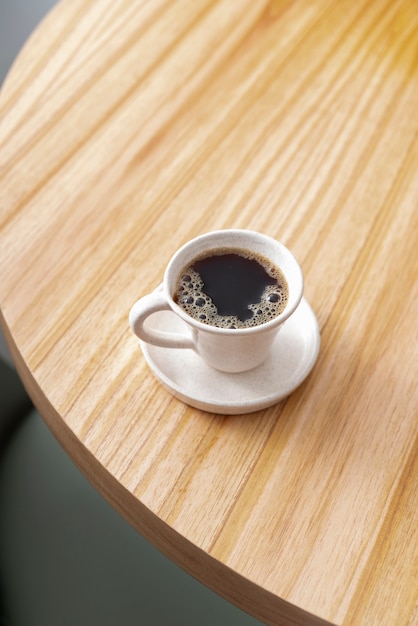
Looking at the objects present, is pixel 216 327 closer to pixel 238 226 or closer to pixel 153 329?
pixel 153 329

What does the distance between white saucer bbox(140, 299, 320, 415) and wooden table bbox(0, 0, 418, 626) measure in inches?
0.8

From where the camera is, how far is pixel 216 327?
0.68 metres

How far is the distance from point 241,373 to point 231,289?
10 centimetres

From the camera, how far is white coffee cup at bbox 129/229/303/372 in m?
0.68

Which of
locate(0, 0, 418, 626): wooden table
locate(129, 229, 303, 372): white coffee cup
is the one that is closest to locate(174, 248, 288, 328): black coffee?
locate(129, 229, 303, 372): white coffee cup

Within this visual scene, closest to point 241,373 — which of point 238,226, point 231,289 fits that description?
point 231,289

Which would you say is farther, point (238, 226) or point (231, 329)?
point (238, 226)

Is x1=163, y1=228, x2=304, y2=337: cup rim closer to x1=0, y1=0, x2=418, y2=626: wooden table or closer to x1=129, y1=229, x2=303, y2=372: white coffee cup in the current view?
x1=129, y1=229, x2=303, y2=372: white coffee cup

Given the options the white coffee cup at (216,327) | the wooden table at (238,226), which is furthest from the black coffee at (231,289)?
the wooden table at (238,226)

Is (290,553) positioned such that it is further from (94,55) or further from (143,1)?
(143,1)

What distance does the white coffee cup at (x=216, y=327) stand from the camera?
68 centimetres

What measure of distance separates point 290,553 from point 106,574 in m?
0.39

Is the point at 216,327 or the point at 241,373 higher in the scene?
the point at 216,327

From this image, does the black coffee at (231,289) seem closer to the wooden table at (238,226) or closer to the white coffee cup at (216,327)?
the white coffee cup at (216,327)
